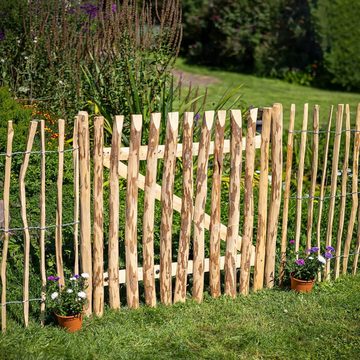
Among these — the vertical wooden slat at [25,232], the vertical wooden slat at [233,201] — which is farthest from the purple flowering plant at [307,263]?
the vertical wooden slat at [25,232]

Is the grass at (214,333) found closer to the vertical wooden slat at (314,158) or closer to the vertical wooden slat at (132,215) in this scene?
the vertical wooden slat at (132,215)

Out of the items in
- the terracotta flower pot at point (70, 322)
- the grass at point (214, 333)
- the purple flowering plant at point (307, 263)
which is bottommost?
the grass at point (214, 333)

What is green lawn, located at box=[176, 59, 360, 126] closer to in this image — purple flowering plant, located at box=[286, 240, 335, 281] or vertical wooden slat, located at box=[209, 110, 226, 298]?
purple flowering plant, located at box=[286, 240, 335, 281]

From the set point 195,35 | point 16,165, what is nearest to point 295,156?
point 16,165

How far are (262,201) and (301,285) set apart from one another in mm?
723

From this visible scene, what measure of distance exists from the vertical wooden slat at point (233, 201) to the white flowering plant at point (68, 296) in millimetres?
1120

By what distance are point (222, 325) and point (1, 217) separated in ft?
6.72

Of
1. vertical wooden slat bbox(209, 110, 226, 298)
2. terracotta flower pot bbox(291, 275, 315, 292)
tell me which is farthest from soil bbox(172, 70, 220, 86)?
vertical wooden slat bbox(209, 110, 226, 298)

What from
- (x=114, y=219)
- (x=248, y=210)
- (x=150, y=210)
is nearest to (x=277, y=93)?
(x=248, y=210)

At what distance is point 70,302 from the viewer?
4.64m

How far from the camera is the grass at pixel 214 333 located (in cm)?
445

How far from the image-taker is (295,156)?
8.38 meters

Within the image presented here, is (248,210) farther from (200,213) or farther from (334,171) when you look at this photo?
(334,171)

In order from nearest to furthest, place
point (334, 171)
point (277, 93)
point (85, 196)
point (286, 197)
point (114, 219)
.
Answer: point (85, 196), point (114, 219), point (286, 197), point (334, 171), point (277, 93)
